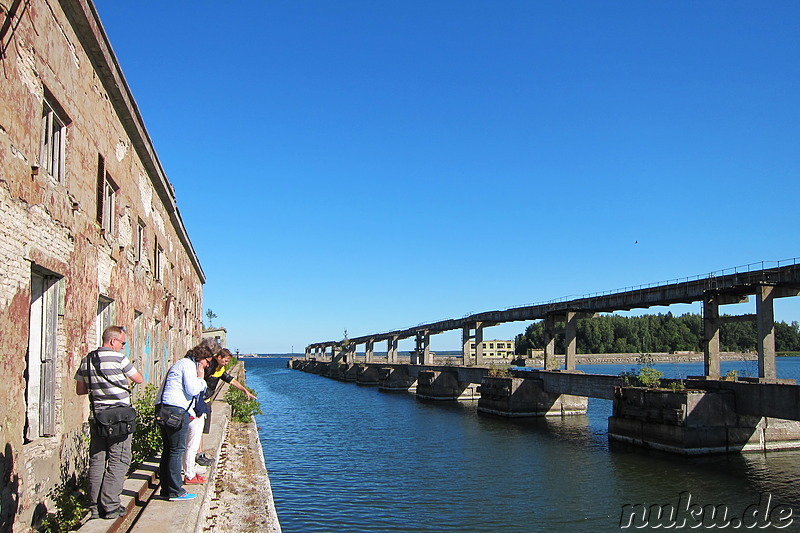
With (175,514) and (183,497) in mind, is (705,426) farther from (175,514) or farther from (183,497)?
(175,514)

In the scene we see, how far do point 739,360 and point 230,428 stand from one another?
142 m

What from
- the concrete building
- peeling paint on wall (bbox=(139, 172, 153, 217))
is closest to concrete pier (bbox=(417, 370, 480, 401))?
peeling paint on wall (bbox=(139, 172, 153, 217))

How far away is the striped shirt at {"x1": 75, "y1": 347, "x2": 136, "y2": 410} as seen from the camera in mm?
6543

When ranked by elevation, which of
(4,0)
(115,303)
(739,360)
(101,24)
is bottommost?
(739,360)

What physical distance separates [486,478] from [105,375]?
557 inches

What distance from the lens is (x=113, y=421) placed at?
21.7ft

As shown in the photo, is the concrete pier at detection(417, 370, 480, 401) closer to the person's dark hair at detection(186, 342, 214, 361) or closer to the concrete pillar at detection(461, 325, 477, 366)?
the concrete pillar at detection(461, 325, 477, 366)

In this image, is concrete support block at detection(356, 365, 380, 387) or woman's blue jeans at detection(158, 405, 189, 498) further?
concrete support block at detection(356, 365, 380, 387)

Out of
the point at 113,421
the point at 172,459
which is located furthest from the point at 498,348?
the point at 113,421

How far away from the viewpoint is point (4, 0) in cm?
637

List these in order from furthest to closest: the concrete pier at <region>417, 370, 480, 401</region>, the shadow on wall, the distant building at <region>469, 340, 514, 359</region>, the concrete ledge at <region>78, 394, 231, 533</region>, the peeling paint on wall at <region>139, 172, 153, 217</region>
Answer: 1. the distant building at <region>469, 340, 514, 359</region>
2. the concrete pier at <region>417, 370, 480, 401</region>
3. the peeling paint on wall at <region>139, 172, 153, 217</region>
4. the concrete ledge at <region>78, 394, 231, 533</region>
5. the shadow on wall

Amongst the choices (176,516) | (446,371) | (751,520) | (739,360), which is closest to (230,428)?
(176,516)

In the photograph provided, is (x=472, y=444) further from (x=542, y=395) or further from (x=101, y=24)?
(x=101, y=24)

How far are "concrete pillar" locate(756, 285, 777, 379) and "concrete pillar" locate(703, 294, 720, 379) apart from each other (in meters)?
2.43
